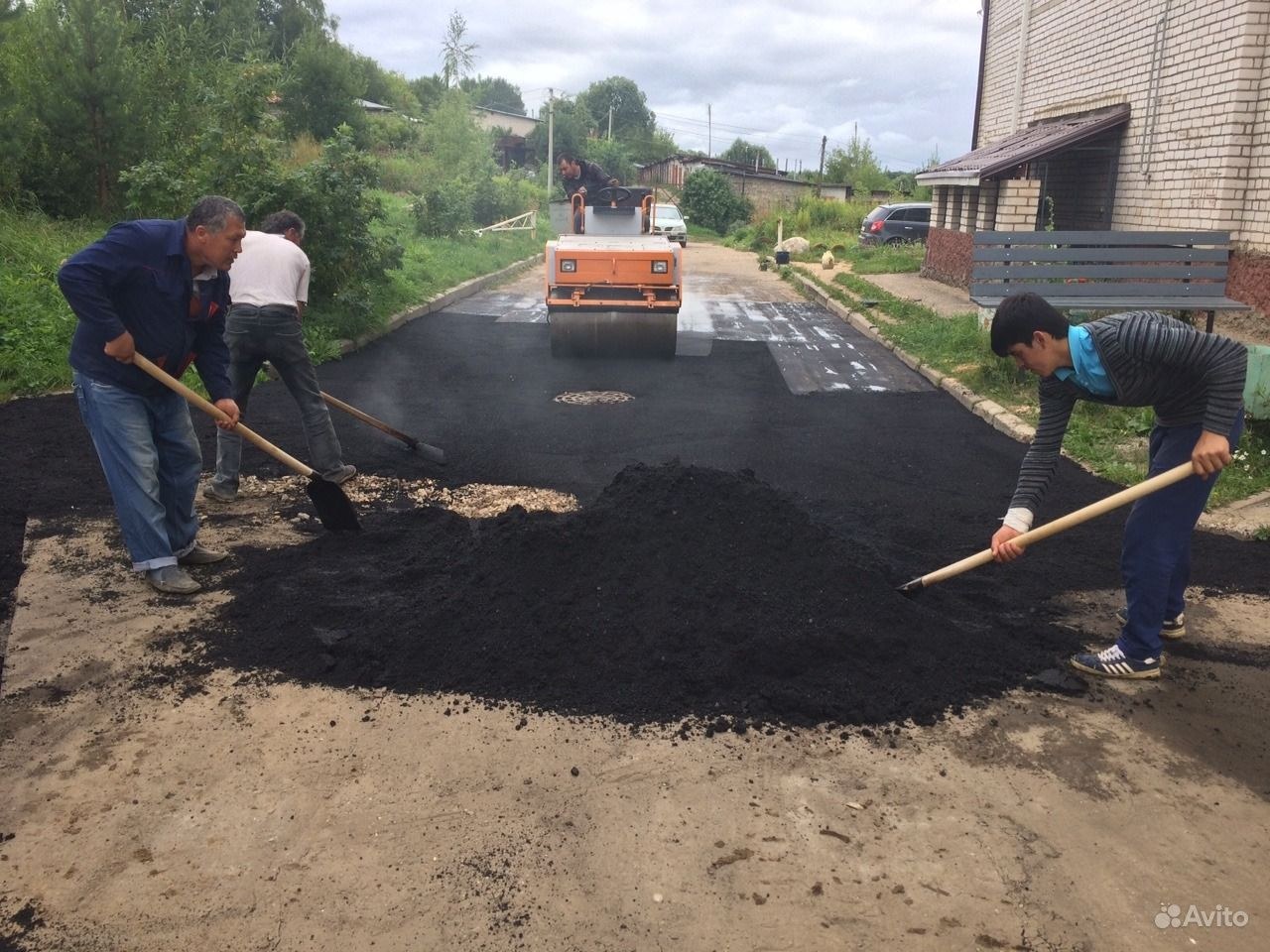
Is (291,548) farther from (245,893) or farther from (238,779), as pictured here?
(245,893)

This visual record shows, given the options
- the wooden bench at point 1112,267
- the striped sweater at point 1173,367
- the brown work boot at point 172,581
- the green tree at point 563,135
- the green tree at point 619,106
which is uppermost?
the green tree at point 619,106

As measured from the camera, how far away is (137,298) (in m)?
4.21

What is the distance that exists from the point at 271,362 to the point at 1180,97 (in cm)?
1110

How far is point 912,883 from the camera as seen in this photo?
2.59 meters

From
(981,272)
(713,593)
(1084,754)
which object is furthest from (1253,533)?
(981,272)

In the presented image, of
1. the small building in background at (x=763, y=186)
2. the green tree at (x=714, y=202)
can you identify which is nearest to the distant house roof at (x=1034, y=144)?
the green tree at (x=714, y=202)

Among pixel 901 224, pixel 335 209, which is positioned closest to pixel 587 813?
pixel 335 209

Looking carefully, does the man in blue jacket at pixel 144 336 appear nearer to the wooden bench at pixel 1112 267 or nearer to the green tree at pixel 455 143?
the wooden bench at pixel 1112 267

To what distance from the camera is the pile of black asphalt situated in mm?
3654

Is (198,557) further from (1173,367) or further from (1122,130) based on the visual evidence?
(1122,130)

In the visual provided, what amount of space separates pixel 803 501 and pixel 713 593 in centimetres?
196

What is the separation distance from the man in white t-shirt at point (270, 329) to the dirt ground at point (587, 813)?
5.79 ft

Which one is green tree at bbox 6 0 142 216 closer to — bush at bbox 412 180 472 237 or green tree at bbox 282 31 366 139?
bush at bbox 412 180 472 237

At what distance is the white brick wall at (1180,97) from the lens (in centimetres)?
1007
